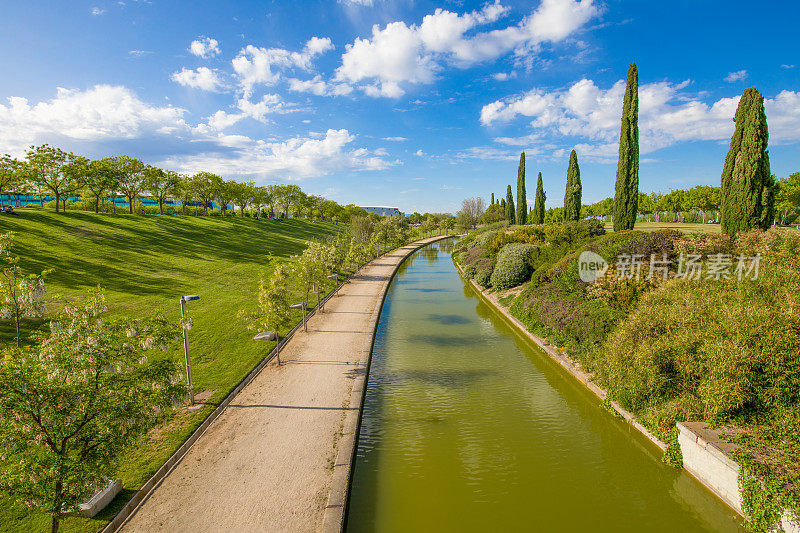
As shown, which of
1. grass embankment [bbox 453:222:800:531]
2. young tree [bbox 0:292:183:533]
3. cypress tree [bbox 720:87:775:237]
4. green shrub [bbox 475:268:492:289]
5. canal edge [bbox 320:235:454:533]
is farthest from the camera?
green shrub [bbox 475:268:492:289]

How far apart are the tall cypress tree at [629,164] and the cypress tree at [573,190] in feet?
45.8

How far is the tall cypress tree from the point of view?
26047mm

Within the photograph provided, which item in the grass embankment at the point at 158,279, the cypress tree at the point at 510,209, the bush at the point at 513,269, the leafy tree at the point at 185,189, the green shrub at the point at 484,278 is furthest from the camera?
the cypress tree at the point at 510,209

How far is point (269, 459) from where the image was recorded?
8.54 metres

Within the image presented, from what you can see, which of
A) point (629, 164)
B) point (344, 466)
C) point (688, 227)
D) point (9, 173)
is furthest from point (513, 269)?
point (9, 173)

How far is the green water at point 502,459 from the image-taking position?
7574 mm

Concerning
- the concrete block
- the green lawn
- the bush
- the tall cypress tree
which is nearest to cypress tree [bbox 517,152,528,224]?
the green lawn

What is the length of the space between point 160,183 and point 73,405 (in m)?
58.6

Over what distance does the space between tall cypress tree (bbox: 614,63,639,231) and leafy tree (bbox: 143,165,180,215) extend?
56.6m

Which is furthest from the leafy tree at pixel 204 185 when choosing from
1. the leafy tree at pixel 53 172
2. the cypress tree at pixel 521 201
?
the cypress tree at pixel 521 201

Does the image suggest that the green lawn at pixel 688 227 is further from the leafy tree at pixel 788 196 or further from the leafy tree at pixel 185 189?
the leafy tree at pixel 185 189

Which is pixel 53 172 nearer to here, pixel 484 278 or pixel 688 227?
pixel 484 278

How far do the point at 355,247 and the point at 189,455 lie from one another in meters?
25.4

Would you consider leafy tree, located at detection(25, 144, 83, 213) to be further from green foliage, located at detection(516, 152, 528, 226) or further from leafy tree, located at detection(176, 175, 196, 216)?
green foliage, located at detection(516, 152, 528, 226)
